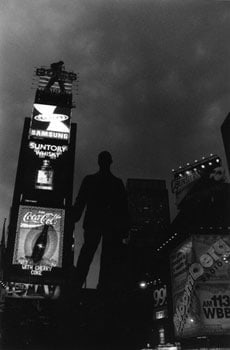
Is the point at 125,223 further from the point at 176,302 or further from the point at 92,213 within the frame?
the point at 176,302

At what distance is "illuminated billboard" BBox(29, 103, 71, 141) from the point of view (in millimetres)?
31359

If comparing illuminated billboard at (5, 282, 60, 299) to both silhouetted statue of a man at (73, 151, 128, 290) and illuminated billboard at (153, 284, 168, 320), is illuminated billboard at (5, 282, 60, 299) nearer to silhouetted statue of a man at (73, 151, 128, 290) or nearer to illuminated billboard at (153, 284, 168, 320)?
illuminated billboard at (153, 284, 168, 320)

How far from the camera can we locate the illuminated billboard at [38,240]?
85.1 ft

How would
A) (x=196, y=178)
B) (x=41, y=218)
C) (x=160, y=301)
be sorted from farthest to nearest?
(x=160, y=301) → (x=196, y=178) → (x=41, y=218)

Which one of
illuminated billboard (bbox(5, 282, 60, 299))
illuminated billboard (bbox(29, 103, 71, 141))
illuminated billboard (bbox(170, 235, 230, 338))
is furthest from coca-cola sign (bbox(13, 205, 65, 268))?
illuminated billboard (bbox(170, 235, 230, 338))

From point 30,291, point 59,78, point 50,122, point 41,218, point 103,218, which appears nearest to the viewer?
point 103,218

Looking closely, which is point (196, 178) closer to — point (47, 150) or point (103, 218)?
point (47, 150)

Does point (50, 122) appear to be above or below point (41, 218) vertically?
above

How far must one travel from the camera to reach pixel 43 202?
28.7m

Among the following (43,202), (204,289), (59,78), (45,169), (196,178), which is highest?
(59,78)

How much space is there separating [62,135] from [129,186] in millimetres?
135979

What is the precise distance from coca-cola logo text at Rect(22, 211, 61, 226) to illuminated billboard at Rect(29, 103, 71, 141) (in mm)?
7605

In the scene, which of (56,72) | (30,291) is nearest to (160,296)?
(30,291)

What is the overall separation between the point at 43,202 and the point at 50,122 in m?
8.18
